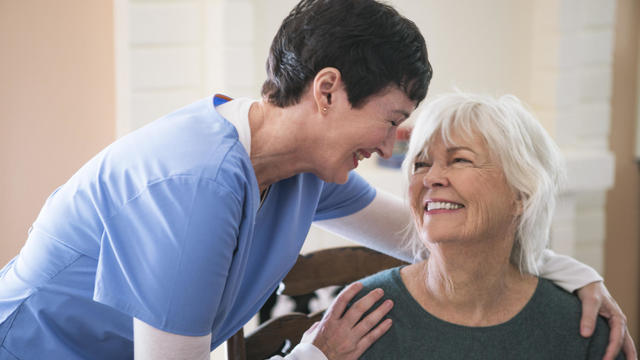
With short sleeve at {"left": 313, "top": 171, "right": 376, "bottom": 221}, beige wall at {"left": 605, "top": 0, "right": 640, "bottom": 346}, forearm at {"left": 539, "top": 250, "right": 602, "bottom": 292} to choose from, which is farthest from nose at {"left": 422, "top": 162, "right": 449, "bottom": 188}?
beige wall at {"left": 605, "top": 0, "right": 640, "bottom": 346}

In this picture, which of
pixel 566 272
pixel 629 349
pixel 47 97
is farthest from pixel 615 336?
pixel 47 97

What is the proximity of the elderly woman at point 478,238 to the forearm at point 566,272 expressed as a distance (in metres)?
0.03

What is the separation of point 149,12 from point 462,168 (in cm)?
136

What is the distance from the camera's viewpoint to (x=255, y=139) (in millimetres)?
1246

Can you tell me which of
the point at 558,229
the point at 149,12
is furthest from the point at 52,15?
the point at 558,229

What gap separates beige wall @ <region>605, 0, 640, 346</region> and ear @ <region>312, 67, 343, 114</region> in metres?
2.64

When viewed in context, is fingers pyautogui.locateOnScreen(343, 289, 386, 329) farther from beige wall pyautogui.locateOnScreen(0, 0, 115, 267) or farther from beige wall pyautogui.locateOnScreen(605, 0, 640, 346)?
beige wall pyautogui.locateOnScreen(605, 0, 640, 346)

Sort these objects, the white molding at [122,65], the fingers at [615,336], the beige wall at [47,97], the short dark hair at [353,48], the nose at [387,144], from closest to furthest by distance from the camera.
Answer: the short dark hair at [353,48] → the nose at [387,144] → the fingers at [615,336] → the white molding at [122,65] → the beige wall at [47,97]

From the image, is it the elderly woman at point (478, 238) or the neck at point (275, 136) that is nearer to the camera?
the neck at point (275, 136)

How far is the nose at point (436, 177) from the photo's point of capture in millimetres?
1438

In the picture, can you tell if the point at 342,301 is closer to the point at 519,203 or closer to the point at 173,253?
the point at 519,203

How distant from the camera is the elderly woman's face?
4.66ft

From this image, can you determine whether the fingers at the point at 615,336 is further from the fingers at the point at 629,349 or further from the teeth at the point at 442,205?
the teeth at the point at 442,205

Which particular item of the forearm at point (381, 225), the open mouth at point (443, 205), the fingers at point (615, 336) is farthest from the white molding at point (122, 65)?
the fingers at point (615, 336)
